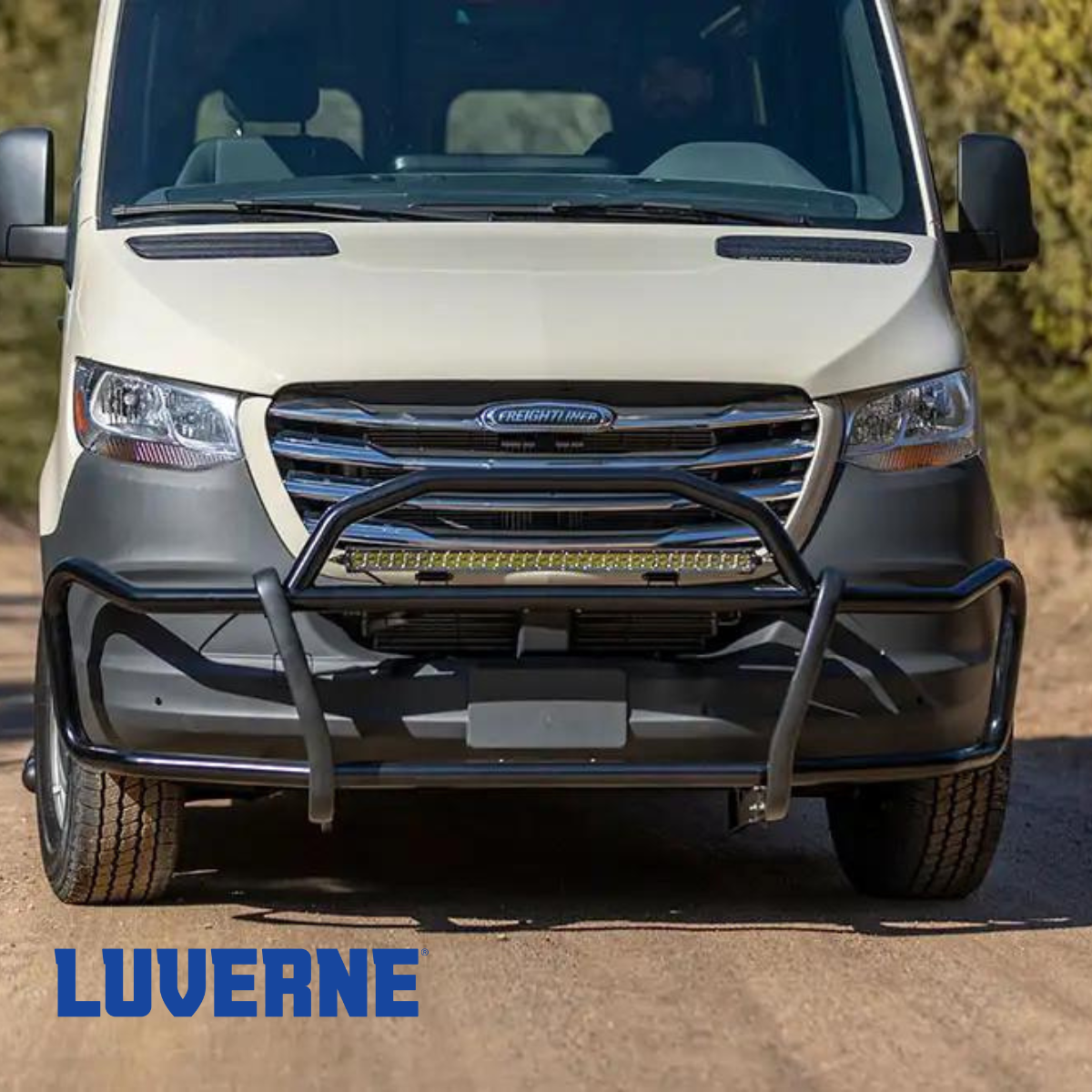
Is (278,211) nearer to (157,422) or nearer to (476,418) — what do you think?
(157,422)

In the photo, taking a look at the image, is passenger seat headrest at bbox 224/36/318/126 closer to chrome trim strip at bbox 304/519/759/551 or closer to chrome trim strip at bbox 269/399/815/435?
chrome trim strip at bbox 269/399/815/435

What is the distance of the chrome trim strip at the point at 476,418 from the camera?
610 centimetres

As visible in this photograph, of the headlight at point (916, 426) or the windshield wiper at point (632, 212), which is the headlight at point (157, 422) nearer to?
the windshield wiper at point (632, 212)

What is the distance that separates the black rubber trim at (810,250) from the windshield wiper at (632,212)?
0.48 feet

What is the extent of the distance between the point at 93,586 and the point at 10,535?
1146cm

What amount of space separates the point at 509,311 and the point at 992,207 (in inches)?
63.5

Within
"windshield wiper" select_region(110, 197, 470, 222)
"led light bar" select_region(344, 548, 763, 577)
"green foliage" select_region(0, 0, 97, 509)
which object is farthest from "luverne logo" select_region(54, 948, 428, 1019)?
"green foliage" select_region(0, 0, 97, 509)

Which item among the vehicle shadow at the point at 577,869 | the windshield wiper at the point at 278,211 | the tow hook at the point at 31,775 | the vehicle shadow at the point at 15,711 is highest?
the windshield wiper at the point at 278,211

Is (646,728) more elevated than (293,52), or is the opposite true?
(293,52)

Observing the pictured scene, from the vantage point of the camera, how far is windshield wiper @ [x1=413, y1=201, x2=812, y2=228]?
6801mm

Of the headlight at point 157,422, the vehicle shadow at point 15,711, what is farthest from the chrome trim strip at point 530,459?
the vehicle shadow at point 15,711

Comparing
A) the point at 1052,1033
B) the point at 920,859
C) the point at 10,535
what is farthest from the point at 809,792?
the point at 10,535

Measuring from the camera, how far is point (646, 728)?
6.04 meters

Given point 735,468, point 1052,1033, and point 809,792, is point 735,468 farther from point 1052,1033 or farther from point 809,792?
point 1052,1033
